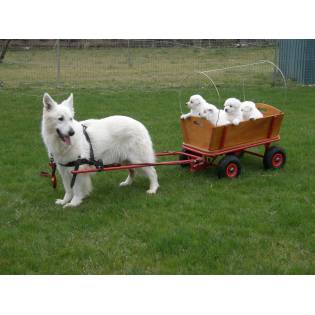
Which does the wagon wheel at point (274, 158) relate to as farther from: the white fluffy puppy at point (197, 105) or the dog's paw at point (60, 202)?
the dog's paw at point (60, 202)

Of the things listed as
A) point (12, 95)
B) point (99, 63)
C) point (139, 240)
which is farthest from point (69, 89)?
point (139, 240)

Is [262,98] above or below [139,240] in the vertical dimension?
above

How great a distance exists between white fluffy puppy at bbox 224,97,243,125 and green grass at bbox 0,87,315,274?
0.90 m

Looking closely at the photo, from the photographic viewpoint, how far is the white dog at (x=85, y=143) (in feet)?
19.4

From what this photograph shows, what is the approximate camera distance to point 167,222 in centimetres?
556

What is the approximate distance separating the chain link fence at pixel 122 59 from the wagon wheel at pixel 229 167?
1108 centimetres

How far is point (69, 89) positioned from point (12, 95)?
7.06 feet

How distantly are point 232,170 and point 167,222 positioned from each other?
6.36ft

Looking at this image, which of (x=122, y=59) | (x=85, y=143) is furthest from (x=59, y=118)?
(x=122, y=59)

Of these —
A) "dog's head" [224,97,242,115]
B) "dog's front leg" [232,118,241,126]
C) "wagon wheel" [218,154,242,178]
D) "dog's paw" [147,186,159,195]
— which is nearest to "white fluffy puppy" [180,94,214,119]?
"dog's head" [224,97,242,115]

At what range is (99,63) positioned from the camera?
20891 millimetres
